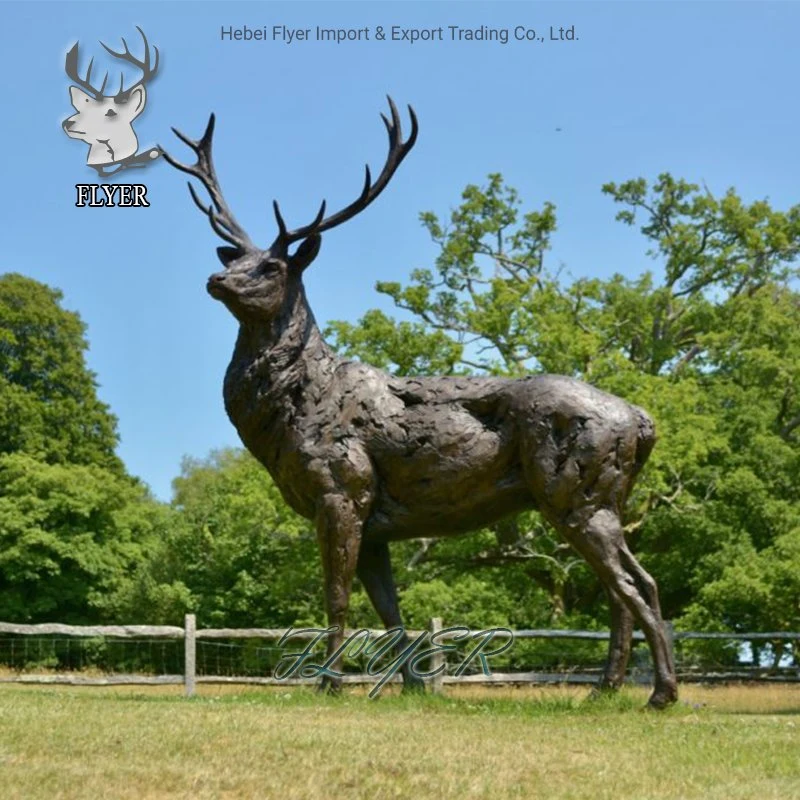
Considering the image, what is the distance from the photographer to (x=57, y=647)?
25.9 metres

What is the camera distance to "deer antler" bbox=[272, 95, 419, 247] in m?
8.67

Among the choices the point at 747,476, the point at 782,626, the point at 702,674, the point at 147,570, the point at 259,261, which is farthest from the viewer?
the point at 147,570

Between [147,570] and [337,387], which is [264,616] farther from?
[337,387]

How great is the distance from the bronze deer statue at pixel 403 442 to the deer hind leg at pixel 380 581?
0.04 metres

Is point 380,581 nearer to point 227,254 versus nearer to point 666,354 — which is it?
point 227,254

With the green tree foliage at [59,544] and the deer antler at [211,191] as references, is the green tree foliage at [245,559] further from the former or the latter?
the deer antler at [211,191]

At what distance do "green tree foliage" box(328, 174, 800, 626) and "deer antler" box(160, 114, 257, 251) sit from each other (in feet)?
38.5

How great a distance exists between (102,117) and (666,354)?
1488 cm

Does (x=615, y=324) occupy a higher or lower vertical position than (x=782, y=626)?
higher

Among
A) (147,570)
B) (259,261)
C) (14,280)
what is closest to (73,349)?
(14,280)

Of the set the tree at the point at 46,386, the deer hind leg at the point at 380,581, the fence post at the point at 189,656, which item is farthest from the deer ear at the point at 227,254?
the tree at the point at 46,386

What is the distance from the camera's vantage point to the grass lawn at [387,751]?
561 centimetres

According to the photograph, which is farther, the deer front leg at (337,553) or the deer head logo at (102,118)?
the deer head logo at (102,118)

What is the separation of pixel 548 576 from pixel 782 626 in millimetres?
4836
